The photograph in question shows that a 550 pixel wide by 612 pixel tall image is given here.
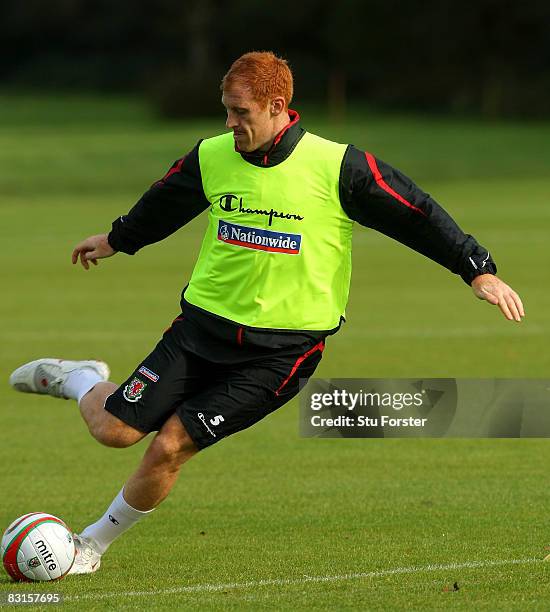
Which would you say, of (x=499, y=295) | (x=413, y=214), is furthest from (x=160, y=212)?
(x=499, y=295)

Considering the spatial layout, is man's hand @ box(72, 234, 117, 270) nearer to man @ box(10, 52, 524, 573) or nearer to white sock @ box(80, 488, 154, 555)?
man @ box(10, 52, 524, 573)

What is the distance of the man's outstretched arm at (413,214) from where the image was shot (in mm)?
7090

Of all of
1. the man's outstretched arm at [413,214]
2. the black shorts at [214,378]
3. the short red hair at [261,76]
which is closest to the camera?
the short red hair at [261,76]

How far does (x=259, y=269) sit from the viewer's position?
7.14 m

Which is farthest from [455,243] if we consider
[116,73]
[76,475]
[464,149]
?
[116,73]

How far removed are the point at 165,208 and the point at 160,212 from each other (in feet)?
0.16

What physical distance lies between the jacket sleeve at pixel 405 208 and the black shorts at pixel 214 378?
2.30 feet

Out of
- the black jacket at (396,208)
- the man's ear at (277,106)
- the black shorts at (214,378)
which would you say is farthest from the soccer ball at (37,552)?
the man's ear at (277,106)

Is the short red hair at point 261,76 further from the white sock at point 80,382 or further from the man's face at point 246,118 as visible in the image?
the white sock at point 80,382

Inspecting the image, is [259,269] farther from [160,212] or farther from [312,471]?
[312,471]

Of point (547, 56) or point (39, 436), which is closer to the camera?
point (39, 436)

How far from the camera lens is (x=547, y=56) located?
73.8 metres

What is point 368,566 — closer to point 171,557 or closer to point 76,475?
point 171,557

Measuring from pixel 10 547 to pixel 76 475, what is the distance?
9.87 feet
